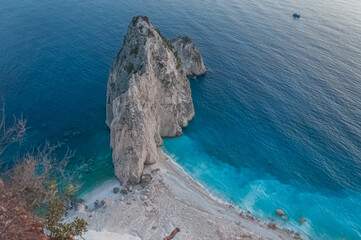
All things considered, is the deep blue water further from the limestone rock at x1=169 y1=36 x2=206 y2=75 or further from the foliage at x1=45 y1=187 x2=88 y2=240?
the foliage at x1=45 y1=187 x2=88 y2=240

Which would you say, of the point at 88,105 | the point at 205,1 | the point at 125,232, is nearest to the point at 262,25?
the point at 205,1

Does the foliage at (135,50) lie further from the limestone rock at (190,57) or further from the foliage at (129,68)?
the limestone rock at (190,57)

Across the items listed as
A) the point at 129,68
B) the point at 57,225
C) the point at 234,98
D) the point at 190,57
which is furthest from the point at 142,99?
the point at 190,57

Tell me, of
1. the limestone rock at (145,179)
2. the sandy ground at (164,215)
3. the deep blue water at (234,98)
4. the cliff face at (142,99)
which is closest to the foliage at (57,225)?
the sandy ground at (164,215)

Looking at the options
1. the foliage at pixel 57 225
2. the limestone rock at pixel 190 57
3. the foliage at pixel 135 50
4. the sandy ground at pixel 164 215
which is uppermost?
the foliage at pixel 135 50

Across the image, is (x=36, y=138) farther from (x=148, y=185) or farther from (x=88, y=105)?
(x=148, y=185)

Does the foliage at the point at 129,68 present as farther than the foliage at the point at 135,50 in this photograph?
Yes
